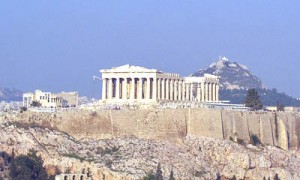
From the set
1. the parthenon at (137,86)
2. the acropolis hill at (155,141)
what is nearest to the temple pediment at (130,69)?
the parthenon at (137,86)

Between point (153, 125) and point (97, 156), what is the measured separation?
29.8 feet

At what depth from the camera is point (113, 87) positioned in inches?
5920

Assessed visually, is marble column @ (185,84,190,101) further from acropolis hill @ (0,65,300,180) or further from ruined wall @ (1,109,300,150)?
ruined wall @ (1,109,300,150)

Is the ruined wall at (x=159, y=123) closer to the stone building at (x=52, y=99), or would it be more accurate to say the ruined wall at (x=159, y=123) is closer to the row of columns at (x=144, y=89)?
the row of columns at (x=144, y=89)

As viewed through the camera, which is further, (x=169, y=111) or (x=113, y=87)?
(x=113, y=87)

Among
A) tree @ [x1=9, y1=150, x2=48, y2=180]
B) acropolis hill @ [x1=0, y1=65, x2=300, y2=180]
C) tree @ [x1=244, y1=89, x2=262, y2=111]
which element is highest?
tree @ [x1=244, y1=89, x2=262, y2=111]

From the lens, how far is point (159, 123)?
447 ft

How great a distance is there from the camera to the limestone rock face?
127 m

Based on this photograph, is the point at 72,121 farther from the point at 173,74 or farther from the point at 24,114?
the point at 173,74

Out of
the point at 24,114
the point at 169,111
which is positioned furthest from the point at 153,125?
the point at 24,114

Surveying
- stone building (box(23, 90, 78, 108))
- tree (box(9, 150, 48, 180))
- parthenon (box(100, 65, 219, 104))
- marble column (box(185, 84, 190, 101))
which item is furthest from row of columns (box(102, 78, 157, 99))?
tree (box(9, 150, 48, 180))

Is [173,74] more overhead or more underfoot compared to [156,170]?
more overhead

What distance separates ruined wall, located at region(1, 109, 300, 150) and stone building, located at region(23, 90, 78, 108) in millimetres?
16178

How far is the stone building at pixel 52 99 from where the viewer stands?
155387 mm
